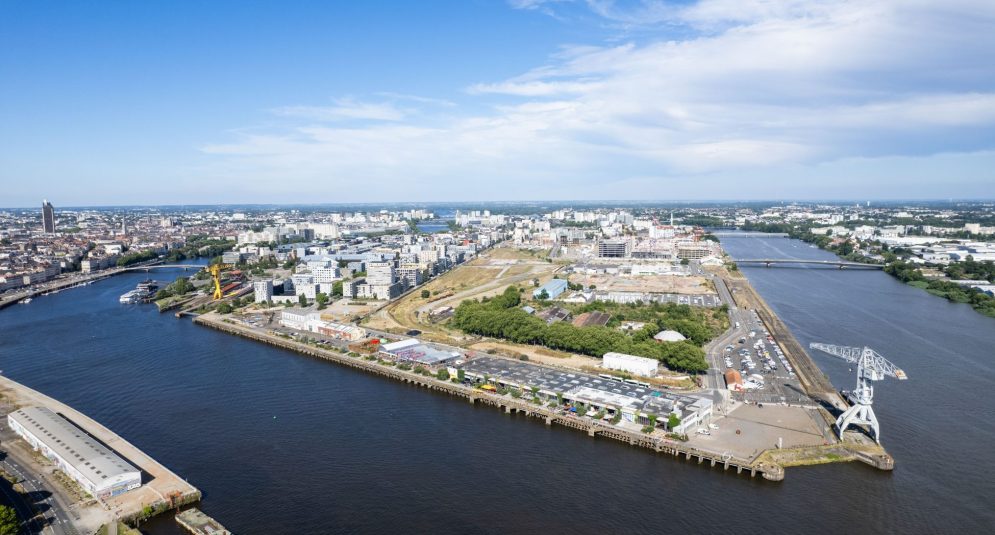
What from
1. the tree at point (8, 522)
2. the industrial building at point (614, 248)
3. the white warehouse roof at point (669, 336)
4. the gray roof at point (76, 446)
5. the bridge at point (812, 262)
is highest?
the industrial building at point (614, 248)

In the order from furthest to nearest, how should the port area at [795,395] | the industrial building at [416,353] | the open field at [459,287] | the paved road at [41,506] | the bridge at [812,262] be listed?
the bridge at [812,262] < the open field at [459,287] < the industrial building at [416,353] < the port area at [795,395] < the paved road at [41,506]

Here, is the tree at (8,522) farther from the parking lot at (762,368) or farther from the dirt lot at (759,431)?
the parking lot at (762,368)

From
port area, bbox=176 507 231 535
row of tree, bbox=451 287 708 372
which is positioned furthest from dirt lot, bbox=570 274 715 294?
port area, bbox=176 507 231 535

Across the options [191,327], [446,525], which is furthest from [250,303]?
[446,525]

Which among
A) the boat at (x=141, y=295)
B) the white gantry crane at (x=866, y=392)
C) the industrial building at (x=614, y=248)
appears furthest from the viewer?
the industrial building at (x=614, y=248)

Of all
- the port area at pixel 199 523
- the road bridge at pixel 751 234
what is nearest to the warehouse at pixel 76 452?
the port area at pixel 199 523

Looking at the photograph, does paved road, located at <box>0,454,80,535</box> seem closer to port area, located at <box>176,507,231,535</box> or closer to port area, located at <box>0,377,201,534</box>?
port area, located at <box>0,377,201,534</box>

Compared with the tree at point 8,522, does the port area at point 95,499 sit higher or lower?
lower
